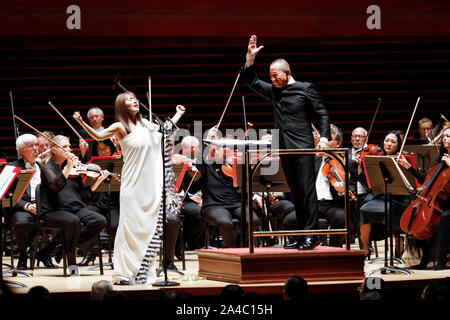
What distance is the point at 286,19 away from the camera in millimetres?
7605

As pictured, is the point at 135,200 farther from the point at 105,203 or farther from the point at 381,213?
the point at 381,213

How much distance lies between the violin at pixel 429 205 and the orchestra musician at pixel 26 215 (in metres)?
2.75

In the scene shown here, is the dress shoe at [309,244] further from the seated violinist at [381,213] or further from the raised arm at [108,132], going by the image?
the raised arm at [108,132]

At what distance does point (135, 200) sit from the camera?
399cm

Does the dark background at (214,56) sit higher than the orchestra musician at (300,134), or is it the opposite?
the dark background at (214,56)

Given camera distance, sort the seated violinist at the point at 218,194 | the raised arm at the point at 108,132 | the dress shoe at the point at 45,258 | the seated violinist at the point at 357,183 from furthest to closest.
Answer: the seated violinist at the point at 357,183 < the dress shoe at the point at 45,258 < the seated violinist at the point at 218,194 < the raised arm at the point at 108,132

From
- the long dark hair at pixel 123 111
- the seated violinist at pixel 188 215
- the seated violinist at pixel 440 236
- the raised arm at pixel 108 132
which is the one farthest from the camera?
the seated violinist at pixel 188 215

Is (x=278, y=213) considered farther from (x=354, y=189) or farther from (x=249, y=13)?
(x=249, y=13)

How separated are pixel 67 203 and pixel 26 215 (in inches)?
15.8

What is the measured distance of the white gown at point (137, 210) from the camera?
399cm

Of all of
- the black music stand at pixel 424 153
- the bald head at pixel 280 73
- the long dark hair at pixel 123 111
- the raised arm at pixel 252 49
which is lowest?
the black music stand at pixel 424 153

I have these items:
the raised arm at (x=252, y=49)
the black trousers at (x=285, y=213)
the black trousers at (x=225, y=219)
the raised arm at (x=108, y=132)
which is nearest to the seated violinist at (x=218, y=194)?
the black trousers at (x=225, y=219)

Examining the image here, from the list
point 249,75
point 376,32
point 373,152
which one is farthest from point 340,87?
point 249,75

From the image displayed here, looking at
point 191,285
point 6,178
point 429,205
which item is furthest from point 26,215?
point 429,205
